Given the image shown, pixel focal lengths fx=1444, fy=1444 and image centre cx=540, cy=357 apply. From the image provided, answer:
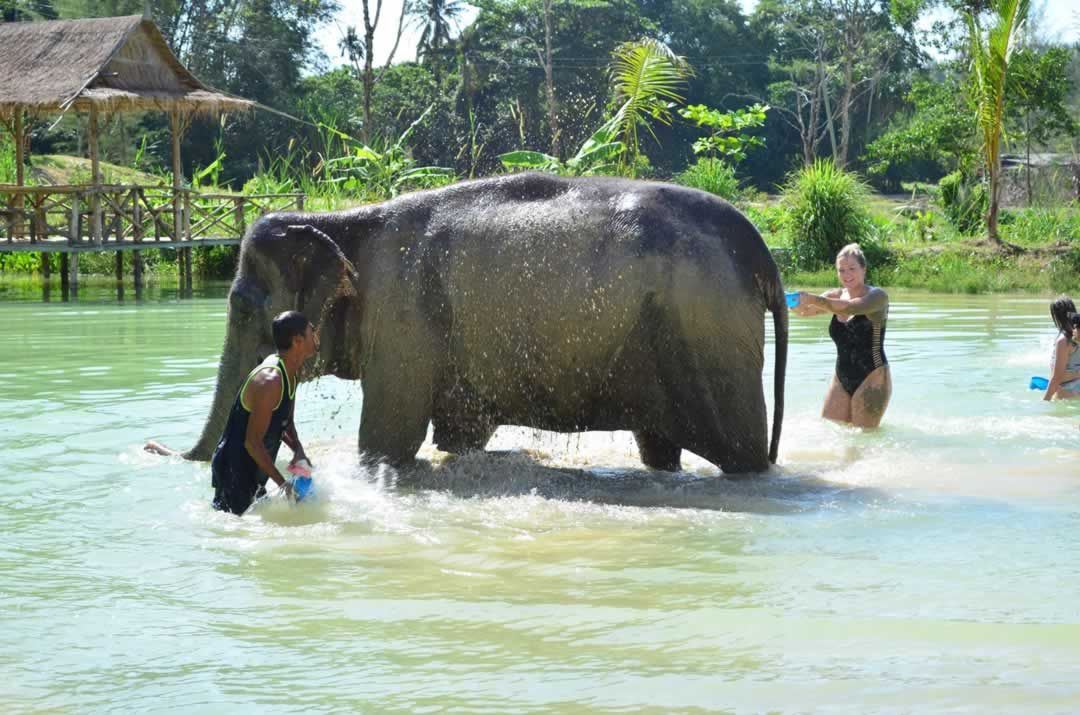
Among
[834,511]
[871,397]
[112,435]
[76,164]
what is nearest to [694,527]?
[834,511]

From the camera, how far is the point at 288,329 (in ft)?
19.1

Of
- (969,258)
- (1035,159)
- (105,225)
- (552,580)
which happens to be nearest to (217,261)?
(105,225)

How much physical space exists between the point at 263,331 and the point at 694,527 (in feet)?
7.20

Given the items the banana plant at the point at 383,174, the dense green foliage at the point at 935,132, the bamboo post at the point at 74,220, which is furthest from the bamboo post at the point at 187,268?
the dense green foliage at the point at 935,132

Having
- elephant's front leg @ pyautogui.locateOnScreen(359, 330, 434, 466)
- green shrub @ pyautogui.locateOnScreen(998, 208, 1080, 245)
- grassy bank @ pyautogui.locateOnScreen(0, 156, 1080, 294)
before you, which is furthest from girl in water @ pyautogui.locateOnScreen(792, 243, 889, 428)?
green shrub @ pyautogui.locateOnScreen(998, 208, 1080, 245)

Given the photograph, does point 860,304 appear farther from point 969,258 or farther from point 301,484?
point 969,258

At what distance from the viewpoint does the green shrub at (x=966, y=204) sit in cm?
2723

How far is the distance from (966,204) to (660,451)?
22.2 metres

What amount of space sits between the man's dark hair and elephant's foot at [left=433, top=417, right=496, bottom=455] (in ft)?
3.68

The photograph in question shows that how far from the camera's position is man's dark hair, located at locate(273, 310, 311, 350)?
19.1 ft

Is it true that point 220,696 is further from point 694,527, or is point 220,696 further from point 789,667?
point 694,527

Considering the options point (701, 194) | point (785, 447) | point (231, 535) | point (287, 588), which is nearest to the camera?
point (287, 588)

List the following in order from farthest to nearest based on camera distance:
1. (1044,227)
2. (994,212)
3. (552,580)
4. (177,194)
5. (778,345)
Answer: (1044,227), (994,212), (177,194), (778,345), (552,580)

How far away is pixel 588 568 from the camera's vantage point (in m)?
5.17
